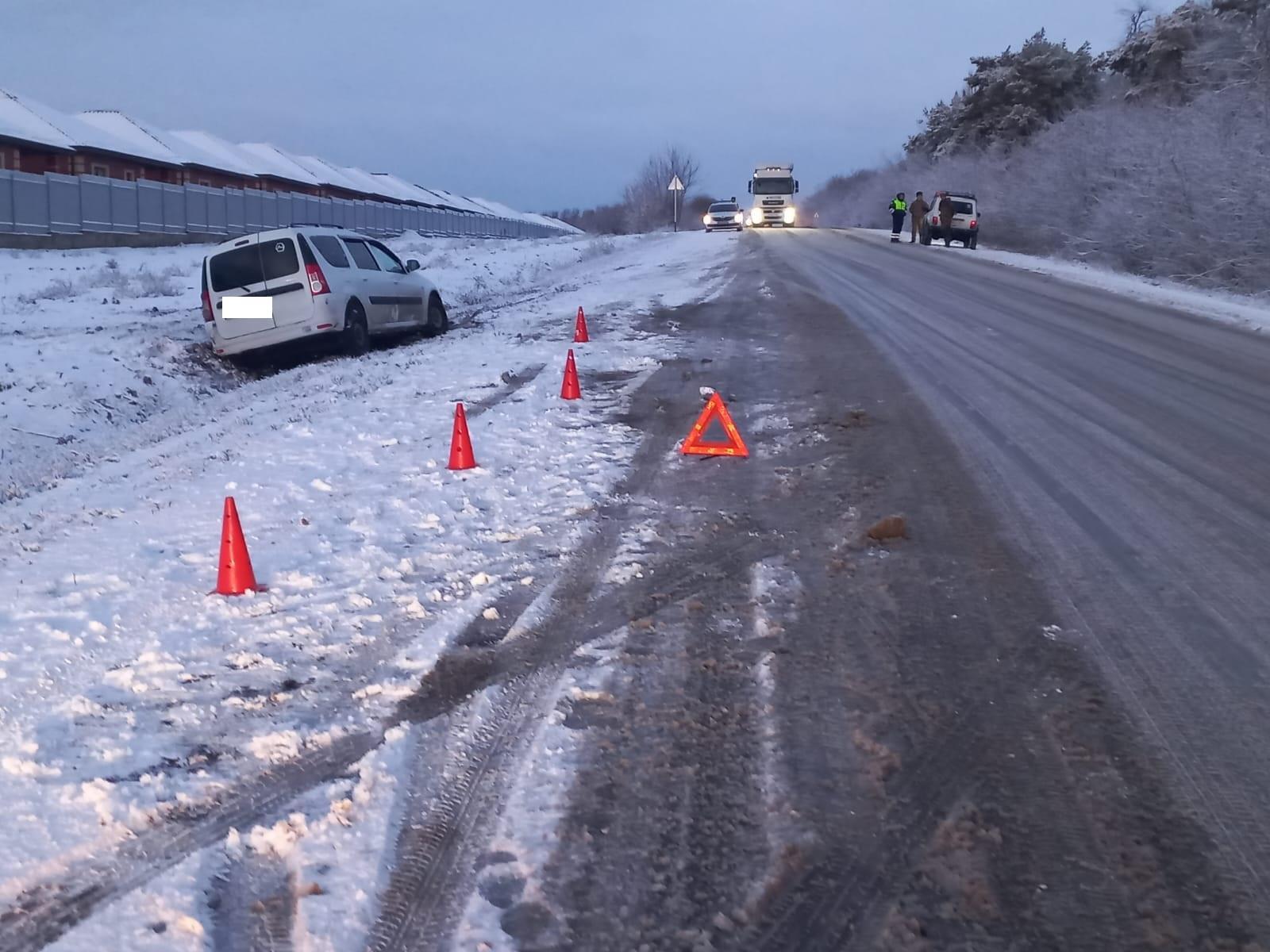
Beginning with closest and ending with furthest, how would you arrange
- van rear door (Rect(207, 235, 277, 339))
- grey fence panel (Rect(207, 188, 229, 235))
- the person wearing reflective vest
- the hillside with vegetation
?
van rear door (Rect(207, 235, 277, 339)), the hillside with vegetation, the person wearing reflective vest, grey fence panel (Rect(207, 188, 229, 235))

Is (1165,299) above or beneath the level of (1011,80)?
beneath

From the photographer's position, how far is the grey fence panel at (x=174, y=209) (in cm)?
3753

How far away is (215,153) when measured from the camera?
5712 cm

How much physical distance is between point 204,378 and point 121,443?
12.0 feet

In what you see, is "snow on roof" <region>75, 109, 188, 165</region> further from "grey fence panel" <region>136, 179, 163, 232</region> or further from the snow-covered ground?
the snow-covered ground

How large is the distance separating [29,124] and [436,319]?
103ft

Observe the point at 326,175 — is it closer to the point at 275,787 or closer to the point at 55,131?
the point at 55,131

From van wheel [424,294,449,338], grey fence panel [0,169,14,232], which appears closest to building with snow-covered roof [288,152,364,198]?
grey fence panel [0,169,14,232]

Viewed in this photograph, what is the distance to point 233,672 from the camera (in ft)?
15.0

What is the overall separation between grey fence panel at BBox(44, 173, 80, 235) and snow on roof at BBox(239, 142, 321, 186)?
2533 centimetres

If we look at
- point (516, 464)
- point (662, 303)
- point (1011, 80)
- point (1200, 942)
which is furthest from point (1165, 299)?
point (1011, 80)

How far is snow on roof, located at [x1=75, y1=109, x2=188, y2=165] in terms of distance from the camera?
47594 millimetres

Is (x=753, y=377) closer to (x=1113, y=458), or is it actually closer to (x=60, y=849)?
(x=1113, y=458)

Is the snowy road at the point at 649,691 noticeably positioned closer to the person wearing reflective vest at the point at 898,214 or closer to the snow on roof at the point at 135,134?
the person wearing reflective vest at the point at 898,214
